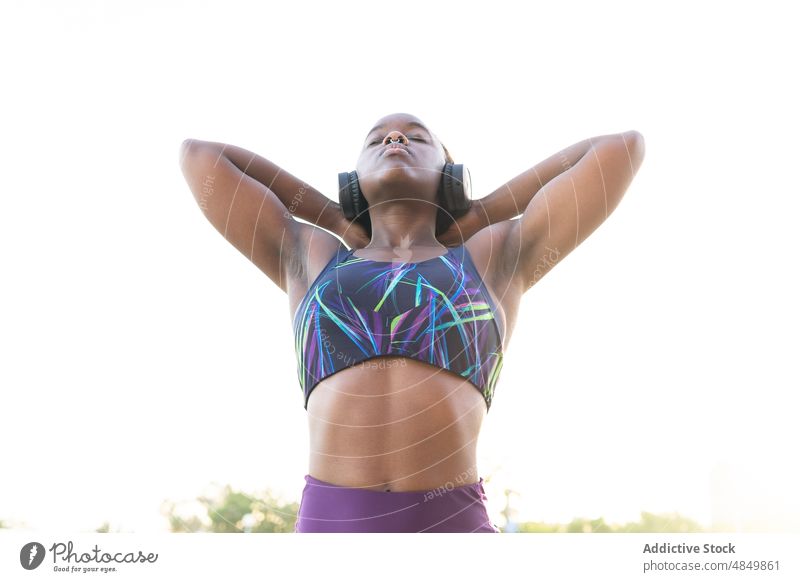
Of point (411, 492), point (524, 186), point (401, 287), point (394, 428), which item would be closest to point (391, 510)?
point (411, 492)

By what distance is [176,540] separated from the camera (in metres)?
1.77

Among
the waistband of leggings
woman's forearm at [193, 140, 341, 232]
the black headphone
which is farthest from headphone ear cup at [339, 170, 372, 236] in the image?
the waistband of leggings

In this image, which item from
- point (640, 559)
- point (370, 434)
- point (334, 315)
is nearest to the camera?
point (640, 559)

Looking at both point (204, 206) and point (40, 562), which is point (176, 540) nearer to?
point (40, 562)

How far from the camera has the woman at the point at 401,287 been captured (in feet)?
6.64

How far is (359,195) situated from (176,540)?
1.36 meters

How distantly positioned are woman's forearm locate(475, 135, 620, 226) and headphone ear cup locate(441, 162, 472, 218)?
10cm

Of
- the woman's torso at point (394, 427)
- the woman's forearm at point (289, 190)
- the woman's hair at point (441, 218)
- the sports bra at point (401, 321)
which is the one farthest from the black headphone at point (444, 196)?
the woman's torso at point (394, 427)

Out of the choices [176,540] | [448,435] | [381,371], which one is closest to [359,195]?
[381,371]

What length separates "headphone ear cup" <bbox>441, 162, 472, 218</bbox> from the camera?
2.63m

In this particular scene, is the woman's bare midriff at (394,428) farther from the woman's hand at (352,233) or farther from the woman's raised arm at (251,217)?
the woman's hand at (352,233)

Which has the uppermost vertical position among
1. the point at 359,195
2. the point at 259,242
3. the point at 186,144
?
the point at 186,144

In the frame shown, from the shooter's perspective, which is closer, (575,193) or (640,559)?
(640,559)

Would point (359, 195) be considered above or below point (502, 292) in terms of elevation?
above
